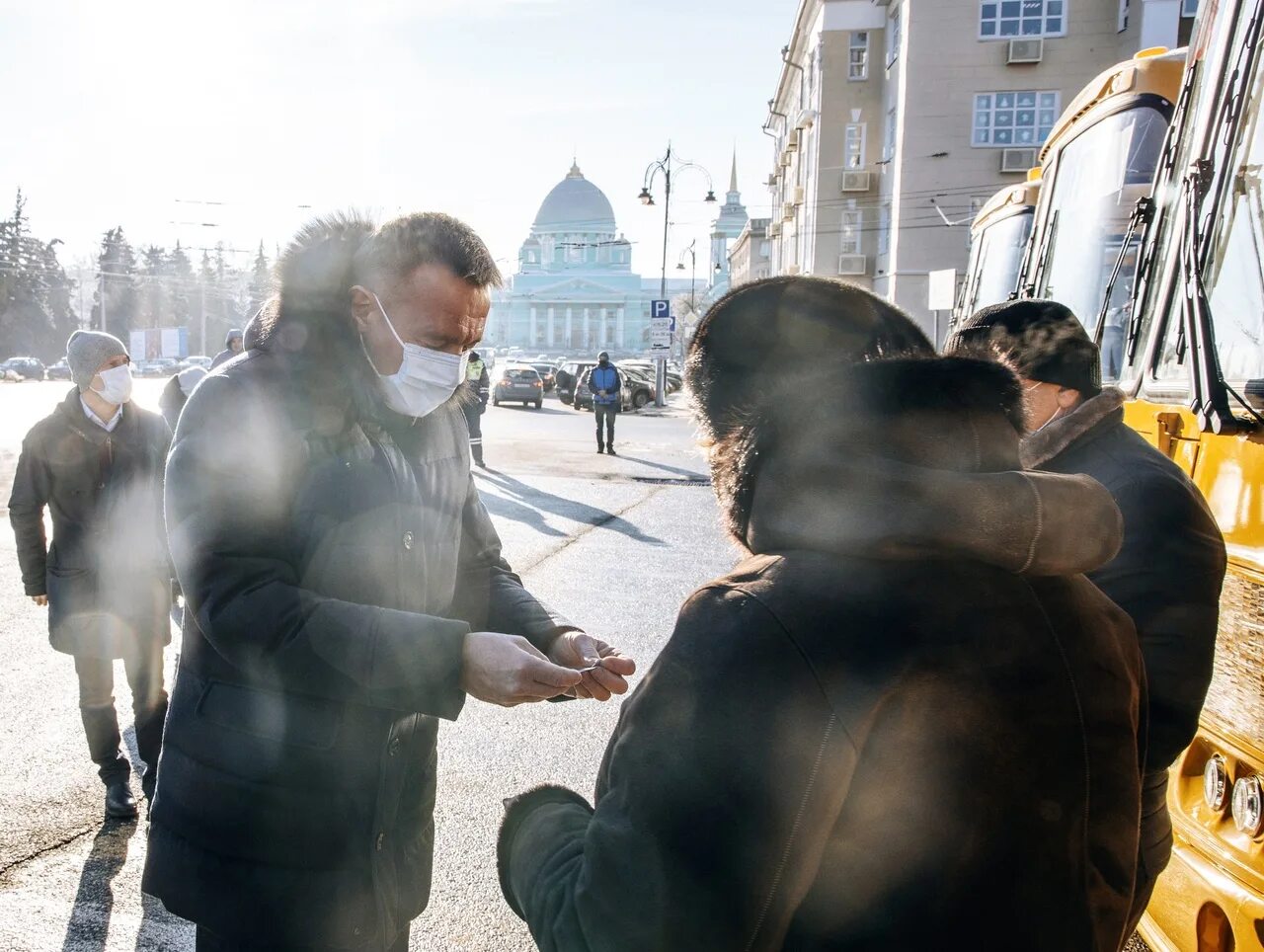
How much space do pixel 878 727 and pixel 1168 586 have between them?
1370 millimetres

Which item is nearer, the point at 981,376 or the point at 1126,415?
the point at 981,376

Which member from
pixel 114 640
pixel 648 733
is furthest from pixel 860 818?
pixel 114 640

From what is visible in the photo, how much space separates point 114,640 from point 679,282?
138867 millimetres

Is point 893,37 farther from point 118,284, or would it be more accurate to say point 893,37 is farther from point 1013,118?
point 118,284

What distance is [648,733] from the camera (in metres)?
1.22

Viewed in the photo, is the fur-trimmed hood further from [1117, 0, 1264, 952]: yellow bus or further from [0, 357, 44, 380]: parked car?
[0, 357, 44, 380]: parked car

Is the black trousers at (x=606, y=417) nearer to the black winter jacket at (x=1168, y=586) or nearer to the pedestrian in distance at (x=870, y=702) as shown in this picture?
the black winter jacket at (x=1168, y=586)

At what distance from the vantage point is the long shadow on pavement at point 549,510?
428 inches

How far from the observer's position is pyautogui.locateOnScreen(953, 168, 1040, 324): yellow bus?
679 cm

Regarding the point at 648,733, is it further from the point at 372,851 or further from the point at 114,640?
the point at 114,640

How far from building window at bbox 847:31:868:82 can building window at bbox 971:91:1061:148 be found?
713cm

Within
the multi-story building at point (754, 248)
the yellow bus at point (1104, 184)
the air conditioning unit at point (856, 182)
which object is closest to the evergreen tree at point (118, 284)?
the multi-story building at point (754, 248)

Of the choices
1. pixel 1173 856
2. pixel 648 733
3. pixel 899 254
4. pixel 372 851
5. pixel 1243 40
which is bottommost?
pixel 1173 856

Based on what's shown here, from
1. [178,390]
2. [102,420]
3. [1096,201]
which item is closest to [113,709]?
[102,420]
